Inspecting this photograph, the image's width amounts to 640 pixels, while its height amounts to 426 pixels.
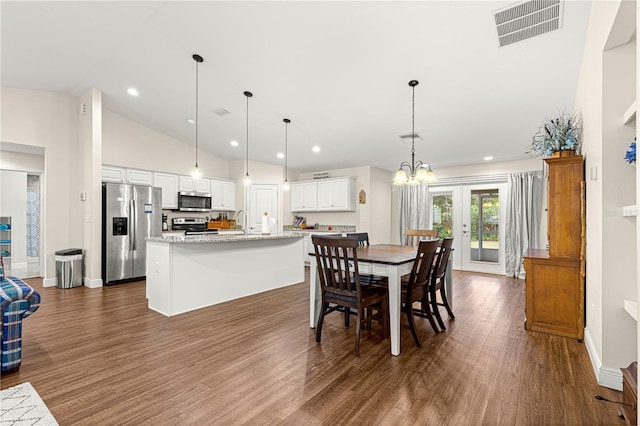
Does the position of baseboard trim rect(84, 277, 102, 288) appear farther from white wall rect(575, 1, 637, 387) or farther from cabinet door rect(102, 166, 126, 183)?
white wall rect(575, 1, 637, 387)

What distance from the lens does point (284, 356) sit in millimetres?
2547

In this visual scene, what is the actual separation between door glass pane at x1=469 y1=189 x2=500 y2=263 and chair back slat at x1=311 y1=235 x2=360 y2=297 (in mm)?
4885

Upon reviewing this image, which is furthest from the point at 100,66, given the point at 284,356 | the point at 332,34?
the point at 284,356

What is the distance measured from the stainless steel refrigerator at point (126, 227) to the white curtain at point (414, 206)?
545cm

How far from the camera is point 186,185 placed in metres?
6.71

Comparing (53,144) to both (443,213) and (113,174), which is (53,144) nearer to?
(113,174)

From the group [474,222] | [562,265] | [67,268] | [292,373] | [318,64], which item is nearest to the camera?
[292,373]

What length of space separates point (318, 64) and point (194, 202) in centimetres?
451

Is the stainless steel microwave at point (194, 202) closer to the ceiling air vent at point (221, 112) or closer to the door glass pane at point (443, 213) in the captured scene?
the ceiling air vent at point (221, 112)

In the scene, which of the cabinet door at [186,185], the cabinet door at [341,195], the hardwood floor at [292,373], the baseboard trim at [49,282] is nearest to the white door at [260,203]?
the cabinet door at [186,185]

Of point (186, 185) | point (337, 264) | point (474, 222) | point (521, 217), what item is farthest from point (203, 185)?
point (521, 217)

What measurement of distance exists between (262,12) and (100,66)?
9.68 feet

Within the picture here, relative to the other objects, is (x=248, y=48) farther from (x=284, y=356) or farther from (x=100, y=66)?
(x=284, y=356)

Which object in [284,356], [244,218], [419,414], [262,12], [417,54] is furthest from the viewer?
[244,218]
